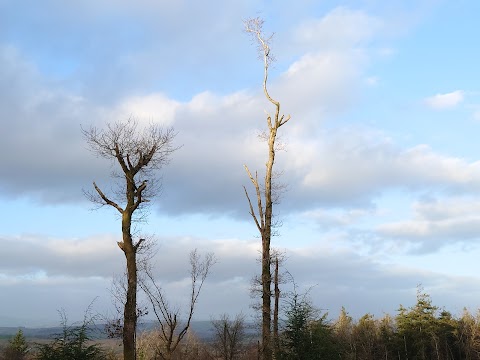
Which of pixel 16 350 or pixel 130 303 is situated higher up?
pixel 130 303

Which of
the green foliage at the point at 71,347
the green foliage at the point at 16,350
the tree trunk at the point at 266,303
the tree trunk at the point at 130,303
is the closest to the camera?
the green foliage at the point at 71,347

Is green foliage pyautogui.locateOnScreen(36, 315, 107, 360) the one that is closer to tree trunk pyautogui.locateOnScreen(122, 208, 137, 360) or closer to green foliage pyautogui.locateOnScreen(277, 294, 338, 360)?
tree trunk pyautogui.locateOnScreen(122, 208, 137, 360)

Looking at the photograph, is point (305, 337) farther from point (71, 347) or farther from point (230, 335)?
point (230, 335)

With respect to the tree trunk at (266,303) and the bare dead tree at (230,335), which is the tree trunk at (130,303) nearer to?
the tree trunk at (266,303)

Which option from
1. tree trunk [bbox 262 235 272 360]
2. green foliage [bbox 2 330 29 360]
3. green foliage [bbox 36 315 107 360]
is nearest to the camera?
green foliage [bbox 36 315 107 360]

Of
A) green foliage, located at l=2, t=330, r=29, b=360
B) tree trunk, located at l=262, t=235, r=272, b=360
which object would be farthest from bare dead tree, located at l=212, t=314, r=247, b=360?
tree trunk, located at l=262, t=235, r=272, b=360

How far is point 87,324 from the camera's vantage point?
14.9 metres

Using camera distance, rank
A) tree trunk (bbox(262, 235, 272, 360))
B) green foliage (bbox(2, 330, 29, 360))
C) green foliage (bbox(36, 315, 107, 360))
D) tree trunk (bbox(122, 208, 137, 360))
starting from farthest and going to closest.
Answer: green foliage (bbox(2, 330, 29, 360)) → tree trunk (bbox(262, 235, 272, 360)) → tree trunk (bbox(122, 208, 137, 360)) → green foliage (bbox(36, 315, 107, 360))

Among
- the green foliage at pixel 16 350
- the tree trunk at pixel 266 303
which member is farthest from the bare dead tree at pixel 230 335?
the tree trunk at pixel 266 303

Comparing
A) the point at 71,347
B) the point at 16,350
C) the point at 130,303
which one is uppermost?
the point at 130,303

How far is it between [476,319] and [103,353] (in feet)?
186

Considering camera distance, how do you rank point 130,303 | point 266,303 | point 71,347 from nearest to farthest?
point 71,347 < point 130,303 < point 266,303

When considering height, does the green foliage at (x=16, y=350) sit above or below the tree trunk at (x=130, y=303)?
below

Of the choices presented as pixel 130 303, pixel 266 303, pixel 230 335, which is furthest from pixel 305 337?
pixel 230 335
